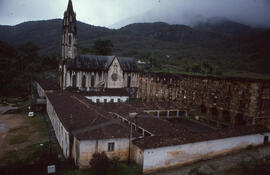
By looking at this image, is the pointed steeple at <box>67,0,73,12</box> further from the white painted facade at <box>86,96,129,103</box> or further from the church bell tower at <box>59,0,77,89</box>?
the white painted facade at <box>86,96,129,103</box>

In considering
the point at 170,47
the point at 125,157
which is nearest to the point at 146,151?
the point at 125,157

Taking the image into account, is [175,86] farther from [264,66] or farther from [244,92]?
[264,66]

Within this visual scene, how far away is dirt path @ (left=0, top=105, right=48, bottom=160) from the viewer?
2437 centimetres

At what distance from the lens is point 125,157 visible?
2023cm

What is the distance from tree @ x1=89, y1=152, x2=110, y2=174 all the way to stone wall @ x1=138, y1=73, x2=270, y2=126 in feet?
84.7

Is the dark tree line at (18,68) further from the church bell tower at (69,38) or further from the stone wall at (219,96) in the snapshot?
the stone wall at (219,96)

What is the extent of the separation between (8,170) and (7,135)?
1277 cm

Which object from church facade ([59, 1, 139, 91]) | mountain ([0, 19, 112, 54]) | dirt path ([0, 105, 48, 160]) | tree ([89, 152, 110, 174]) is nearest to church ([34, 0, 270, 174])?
church facade ([59, 1, 139, 91])

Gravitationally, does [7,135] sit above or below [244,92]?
below

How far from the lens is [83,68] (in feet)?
159

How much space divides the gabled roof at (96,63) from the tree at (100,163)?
108ft

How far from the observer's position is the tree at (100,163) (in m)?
17.7

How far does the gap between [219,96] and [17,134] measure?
3358cm

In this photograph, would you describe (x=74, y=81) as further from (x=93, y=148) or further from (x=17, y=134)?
(x=93, y=148)
